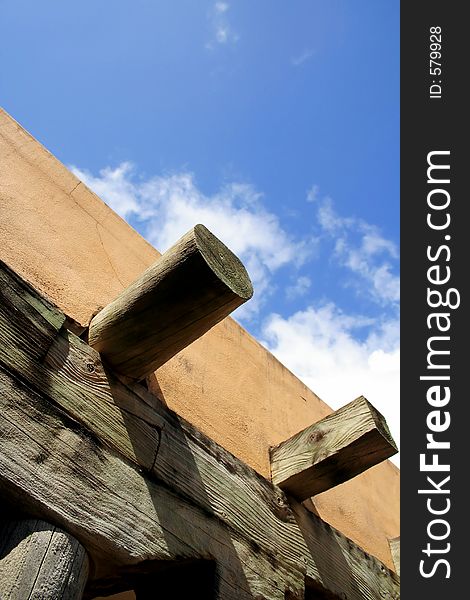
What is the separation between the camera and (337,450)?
1966mm

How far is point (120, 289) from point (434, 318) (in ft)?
4.79

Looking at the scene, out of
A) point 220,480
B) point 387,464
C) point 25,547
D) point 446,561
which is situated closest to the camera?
point 25,547

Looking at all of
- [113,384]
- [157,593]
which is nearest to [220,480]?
[157,593]

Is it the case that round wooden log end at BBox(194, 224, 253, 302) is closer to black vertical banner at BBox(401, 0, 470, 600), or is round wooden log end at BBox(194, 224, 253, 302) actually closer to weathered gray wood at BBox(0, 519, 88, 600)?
weathered gray wood at BBox(0, 519, 88, 600)

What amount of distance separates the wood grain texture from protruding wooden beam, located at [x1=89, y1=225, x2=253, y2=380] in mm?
88

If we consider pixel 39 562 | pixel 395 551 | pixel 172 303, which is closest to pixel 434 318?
pixel 395 551

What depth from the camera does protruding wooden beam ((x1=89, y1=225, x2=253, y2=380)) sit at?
1.43 metres

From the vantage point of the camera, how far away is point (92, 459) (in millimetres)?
1407

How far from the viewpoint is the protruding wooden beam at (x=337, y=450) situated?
1.96 meters

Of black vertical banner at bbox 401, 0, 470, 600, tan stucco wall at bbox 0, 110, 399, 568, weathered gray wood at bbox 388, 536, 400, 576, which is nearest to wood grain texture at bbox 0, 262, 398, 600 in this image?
tan stucco wall at bbox 0, 110, 399, 568

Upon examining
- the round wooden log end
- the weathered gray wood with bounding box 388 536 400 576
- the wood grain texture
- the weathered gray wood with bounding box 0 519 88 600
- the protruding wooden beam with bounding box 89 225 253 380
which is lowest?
the weathered gray wood with bounding box 0 519 88 600

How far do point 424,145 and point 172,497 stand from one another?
216 centimetres

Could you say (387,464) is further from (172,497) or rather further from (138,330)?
(138,330)

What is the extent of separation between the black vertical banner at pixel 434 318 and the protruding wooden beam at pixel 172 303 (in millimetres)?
1369
